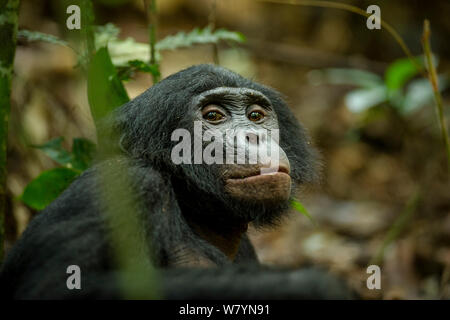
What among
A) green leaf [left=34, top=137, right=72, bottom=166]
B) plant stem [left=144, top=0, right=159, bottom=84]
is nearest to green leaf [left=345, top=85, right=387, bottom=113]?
plant stem [left=144, top=0, right=159, bottom=84]

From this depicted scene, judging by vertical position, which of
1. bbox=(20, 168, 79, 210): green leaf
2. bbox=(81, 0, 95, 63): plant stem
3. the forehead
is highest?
bbox=(81, 0, 95, 63): plant stem

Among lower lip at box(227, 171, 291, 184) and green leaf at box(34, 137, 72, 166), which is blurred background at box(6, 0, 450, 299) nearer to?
green leaf at box(34, 137, 72, 166)

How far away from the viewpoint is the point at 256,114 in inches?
167

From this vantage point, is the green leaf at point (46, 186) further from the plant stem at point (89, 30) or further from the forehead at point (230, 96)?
the forehead at point (230, 96)

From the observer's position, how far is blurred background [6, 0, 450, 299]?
652 cm

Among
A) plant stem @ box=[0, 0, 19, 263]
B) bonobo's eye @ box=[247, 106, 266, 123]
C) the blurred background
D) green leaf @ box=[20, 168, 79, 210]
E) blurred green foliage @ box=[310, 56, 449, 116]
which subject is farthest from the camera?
blurred green foliage @ box=[310, 56, 449, 116]

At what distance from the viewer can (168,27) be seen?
43.2 ft

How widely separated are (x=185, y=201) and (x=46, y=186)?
4.67 feet

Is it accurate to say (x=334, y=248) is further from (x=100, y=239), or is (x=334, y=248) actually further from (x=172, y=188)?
(x=100, y=239)

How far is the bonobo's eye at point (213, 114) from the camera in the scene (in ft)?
13.1

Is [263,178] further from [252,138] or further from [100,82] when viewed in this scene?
[100,82]

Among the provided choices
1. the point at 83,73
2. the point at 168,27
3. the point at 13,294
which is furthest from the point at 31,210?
the point at 168,27

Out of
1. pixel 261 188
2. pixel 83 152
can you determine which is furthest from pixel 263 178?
pixel 83 152

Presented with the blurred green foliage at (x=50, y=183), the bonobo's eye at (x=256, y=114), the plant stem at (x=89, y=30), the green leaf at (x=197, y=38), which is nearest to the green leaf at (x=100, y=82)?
the plant stem at (x=89, y=30)
